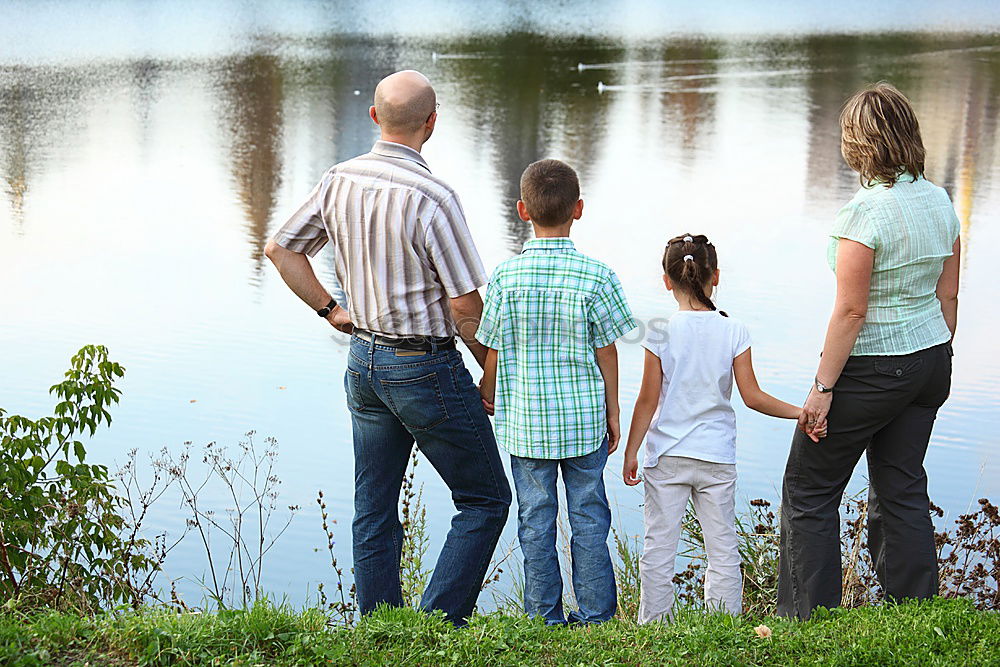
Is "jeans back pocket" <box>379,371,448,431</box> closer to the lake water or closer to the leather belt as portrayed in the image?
the leather belt

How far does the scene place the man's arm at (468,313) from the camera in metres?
3.26

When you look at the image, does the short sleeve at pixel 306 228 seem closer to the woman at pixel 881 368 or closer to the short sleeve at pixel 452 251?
the short sleeve at pixel 452 251

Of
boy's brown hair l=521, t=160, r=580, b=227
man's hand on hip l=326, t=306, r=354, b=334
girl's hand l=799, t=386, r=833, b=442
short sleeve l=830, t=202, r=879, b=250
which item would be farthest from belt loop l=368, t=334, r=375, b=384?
short sleeve l=830, t=202, r=879, b=250

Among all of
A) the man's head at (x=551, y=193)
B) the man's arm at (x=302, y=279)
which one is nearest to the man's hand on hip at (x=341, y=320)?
the man's arm at (x=302, y=279)

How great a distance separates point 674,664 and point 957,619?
86 cm

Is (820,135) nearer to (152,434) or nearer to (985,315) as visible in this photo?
(985,315)

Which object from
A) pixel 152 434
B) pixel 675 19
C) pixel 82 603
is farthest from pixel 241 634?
pixel 675 19

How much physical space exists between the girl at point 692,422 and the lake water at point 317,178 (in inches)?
59.7

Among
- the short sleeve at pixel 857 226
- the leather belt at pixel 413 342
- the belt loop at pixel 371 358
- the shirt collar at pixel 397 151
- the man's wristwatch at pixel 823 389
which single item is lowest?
the man's wristwatch at pixel 823 389

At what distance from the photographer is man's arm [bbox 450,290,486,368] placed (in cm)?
326

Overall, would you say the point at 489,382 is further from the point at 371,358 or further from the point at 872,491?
the point at 872,491

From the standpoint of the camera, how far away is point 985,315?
7.77 metres

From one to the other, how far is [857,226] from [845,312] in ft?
0.80

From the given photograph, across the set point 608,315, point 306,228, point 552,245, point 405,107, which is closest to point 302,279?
point 306,228
